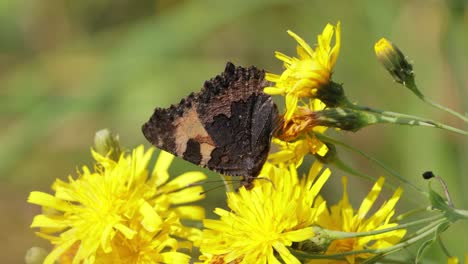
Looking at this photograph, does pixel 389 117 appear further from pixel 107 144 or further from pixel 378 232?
pixel 107 144

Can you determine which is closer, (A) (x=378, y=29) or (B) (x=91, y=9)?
(A) (x=378, y=29)

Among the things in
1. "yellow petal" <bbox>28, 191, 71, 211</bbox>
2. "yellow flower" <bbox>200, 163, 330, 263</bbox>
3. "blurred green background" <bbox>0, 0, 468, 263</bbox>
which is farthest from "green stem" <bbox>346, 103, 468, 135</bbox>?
"blurred green background" <bbox>0, 0, 468, 263</bbox>

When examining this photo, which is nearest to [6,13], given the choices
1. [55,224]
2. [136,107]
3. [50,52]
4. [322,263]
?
[50,52]

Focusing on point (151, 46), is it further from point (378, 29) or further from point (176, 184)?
point (176, 184)

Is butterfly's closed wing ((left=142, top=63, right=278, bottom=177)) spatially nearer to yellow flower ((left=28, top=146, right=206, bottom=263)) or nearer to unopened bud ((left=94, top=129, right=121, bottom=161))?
yellow flower ((left=28, top=146, right=206, bottom=263))

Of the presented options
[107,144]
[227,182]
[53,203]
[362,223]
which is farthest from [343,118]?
[53,203]

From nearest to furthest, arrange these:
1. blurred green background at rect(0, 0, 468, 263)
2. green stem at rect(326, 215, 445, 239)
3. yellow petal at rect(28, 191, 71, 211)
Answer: green stem at rect(326, 215, 445, 239) → yellow petal at rect(28, 191, 71, 211) → blurred green background at rect(0, 0, 468, 263)
